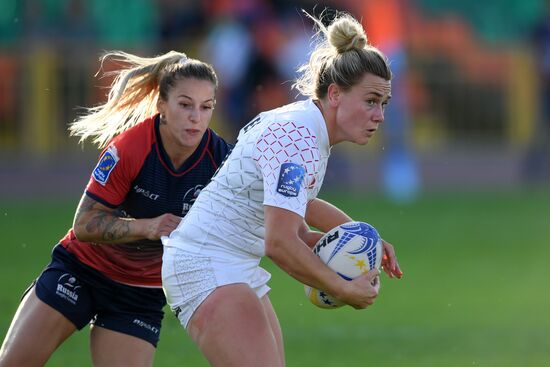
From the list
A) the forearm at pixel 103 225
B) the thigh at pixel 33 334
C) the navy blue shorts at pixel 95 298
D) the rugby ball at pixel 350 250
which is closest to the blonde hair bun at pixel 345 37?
the rugby ball at pixel 350 250

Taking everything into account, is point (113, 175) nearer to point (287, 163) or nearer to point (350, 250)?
point (287, 163)

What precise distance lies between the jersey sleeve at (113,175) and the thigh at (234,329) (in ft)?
3.15

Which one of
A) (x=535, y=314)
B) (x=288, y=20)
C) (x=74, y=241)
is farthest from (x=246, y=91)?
(x=74, y=241)

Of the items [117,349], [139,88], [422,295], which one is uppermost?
[139,88]

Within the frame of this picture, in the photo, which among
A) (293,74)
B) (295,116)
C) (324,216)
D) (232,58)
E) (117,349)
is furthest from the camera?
(293,74)

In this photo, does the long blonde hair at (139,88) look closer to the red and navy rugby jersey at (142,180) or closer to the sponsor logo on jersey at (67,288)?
the red and navy rugby jersey at (142,180)

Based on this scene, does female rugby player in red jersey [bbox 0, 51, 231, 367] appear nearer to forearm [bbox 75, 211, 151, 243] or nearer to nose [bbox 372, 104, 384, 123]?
forearm [bbox 75, 211, 151, 243]

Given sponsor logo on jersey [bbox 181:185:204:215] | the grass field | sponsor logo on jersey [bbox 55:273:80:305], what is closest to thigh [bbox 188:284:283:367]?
sponsor logo on jersey [bbox 181:185:204:215]

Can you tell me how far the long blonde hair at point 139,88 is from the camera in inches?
256

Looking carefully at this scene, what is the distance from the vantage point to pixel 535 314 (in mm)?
11281

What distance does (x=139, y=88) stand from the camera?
22.0ft

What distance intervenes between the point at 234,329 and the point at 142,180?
1202mm

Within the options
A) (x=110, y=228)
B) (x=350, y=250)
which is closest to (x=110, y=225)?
(x=110, y=228)

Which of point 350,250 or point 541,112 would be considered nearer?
point 350,250
